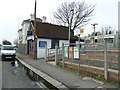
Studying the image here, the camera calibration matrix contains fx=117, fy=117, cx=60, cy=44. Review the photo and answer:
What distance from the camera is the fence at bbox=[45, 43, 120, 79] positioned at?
17.9 feet

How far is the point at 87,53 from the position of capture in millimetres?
6832

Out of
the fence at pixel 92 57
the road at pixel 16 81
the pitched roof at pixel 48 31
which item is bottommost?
the road at pixel 16 81

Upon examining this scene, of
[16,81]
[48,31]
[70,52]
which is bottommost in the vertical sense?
[16,81]

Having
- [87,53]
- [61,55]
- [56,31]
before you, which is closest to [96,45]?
[87,53]

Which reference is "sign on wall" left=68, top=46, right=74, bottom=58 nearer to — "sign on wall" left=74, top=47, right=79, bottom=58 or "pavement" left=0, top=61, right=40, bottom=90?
"sign on wall" left=74, top=47, right=79, bottom=58

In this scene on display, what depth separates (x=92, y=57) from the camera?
6.47m

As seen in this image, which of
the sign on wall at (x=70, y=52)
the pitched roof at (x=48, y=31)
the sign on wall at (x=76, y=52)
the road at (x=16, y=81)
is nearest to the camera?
the road at (x=16, y=81)

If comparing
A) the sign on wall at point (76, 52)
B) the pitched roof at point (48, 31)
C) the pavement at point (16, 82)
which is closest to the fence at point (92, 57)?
the sign on wall at point (76, 52)

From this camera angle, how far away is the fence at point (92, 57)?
545 centimetres

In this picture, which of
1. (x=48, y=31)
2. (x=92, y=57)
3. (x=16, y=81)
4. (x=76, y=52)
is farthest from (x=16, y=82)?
(x=48, y=31)

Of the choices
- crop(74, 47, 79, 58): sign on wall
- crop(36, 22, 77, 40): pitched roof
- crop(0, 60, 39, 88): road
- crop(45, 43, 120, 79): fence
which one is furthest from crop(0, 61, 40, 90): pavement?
crop(36, 22, 77, 40): pitched roof

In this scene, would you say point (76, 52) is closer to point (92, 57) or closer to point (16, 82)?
point (92, 57)

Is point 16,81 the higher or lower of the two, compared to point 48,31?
lower

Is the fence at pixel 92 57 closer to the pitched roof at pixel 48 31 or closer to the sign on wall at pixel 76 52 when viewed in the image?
the sign on wall at pixel 76 52
